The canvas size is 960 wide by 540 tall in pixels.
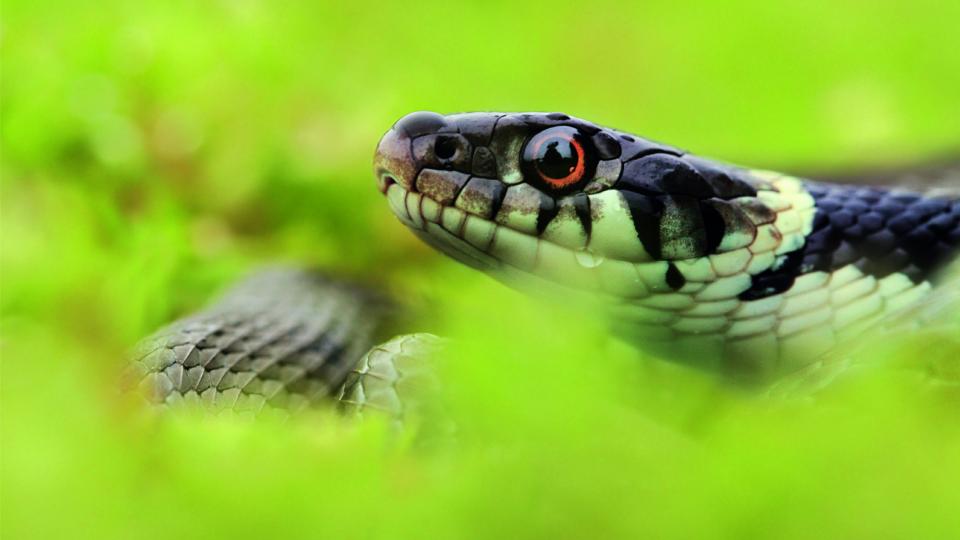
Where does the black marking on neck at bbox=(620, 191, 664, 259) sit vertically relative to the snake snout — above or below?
below

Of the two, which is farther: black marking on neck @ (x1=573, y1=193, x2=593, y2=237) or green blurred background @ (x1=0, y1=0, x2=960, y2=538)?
black marking on neck @ (x1=573, y1=193, x2=593, y2=237)

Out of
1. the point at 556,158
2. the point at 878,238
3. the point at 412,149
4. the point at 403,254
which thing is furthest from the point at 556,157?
the point at 403,254

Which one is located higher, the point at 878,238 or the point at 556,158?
the point at 556,158

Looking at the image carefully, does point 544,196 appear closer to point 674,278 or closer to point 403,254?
point 674,278

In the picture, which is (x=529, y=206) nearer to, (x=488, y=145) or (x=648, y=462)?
(x=488, y=145)

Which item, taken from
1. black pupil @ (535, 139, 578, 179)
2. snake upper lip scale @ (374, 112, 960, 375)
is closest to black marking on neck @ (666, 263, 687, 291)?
snake upper lip scale @ (374, 112, 960, 375)

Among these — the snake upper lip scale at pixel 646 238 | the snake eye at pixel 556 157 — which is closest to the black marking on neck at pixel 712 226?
the snake upper lip scale at pixel 646 238

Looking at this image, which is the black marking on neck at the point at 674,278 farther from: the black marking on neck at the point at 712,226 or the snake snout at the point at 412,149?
the snake snout at the point at 412,149

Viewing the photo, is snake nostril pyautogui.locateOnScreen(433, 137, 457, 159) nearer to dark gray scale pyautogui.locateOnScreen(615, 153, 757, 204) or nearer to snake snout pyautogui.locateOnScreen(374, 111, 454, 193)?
snake snout pyautogui.locateOnScreen(374, 111, 454, 193)
